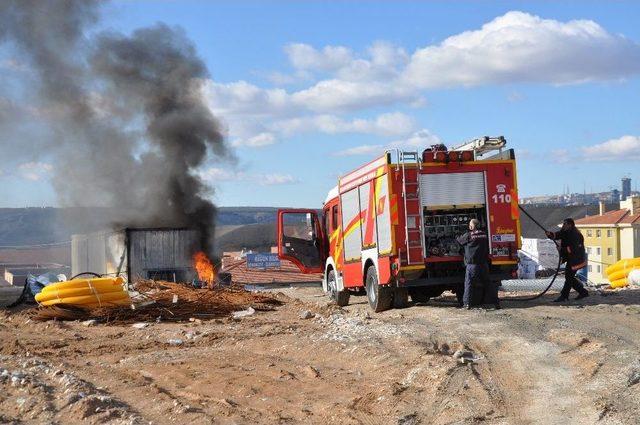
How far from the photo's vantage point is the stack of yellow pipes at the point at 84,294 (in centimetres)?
1591

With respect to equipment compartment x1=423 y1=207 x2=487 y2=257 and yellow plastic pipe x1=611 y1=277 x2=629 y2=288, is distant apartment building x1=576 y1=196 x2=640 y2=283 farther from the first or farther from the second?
equipment compartment x1=423 y1=207 x2=487 y2=257

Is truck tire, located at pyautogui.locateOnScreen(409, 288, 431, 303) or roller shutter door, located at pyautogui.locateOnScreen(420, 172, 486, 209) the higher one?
roller shutter door, located at pyautogui.locateOnScreen(420, 172, 486, 209)

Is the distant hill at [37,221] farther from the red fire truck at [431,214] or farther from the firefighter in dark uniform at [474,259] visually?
the firefighter in dark uniform at [474,259]

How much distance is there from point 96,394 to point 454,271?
7.69 meters

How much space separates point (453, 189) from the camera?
1395 cm

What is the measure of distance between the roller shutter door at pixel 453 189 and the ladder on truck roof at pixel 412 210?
200 mm

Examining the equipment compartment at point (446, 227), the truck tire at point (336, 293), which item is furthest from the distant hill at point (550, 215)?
the equipment compartment at point (446, 227)

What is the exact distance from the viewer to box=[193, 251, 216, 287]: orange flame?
92.0 ft

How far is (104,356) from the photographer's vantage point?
1117 cm

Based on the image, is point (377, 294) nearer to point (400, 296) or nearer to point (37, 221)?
point (400, 296)

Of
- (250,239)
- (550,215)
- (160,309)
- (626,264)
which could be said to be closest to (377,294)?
(160,309)

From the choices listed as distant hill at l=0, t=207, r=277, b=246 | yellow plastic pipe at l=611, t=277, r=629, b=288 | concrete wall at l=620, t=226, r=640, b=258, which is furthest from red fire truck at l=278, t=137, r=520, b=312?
distant hill at l=0, t=207, r=277, b=246

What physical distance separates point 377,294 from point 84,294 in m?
6.02

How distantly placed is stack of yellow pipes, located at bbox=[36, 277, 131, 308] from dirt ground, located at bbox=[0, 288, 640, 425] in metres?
2.30
